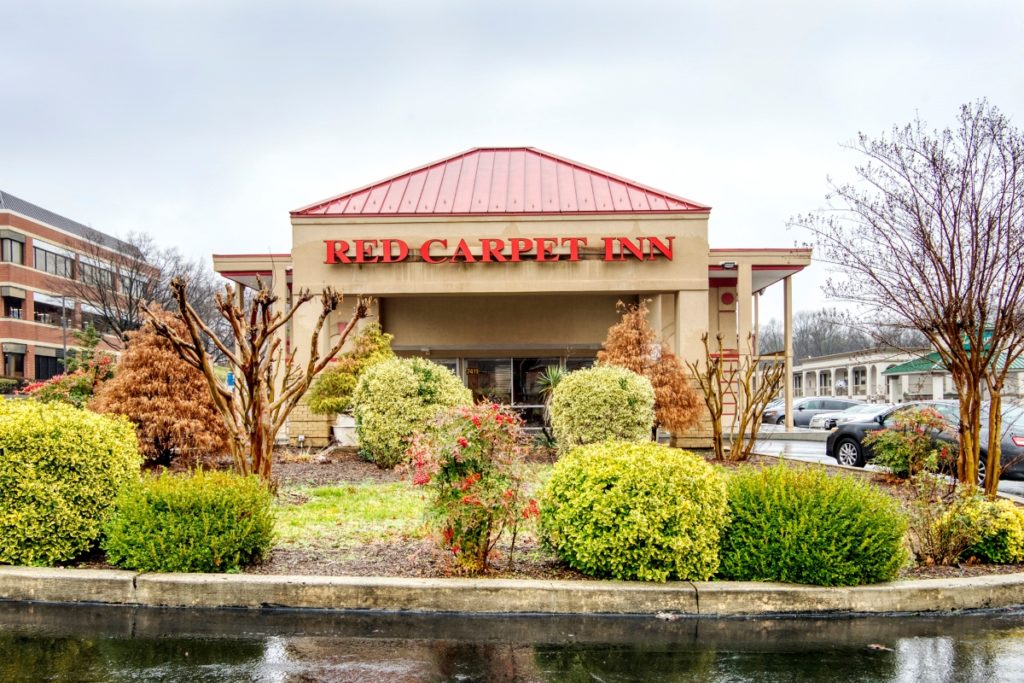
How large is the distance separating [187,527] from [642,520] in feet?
12.2

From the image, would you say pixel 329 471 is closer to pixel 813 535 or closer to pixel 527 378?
pixel 813 535

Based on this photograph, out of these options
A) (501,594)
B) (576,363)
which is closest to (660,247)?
(576,363)

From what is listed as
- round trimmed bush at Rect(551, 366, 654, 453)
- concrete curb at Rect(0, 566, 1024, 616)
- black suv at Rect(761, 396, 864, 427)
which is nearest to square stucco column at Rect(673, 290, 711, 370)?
round trimmed bush at Rect(551, 366, 654, 453)

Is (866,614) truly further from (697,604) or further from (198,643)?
(198,643)

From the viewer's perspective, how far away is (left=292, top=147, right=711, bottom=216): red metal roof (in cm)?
1936

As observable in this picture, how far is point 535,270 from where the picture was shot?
18625mm

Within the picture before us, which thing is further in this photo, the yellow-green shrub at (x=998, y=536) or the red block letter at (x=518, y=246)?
the red block letter at (x=518, y=246)

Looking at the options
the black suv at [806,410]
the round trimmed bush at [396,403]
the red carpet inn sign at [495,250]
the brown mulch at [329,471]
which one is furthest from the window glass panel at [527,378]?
the black suv at [806,410]

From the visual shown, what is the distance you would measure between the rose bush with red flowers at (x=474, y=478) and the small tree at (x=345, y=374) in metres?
9.97

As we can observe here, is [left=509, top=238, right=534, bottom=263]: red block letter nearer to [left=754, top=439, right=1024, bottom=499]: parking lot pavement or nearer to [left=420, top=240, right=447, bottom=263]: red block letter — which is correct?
[left=420, top=240, right=447, bottom=263]: red block letter

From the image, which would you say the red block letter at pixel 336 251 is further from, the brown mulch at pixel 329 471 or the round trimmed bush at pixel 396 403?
the brown mulch at pixel 329 471

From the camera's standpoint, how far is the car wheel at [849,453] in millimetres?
15817

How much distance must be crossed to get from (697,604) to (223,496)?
395 cm

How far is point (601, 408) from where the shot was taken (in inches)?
546
